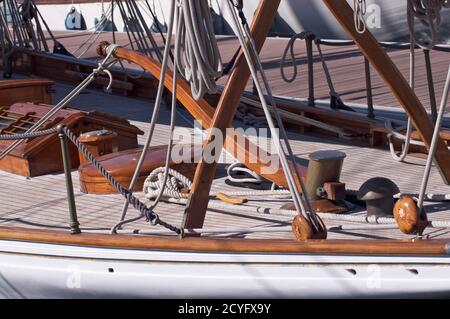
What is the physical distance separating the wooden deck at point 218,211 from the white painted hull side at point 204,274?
41cm

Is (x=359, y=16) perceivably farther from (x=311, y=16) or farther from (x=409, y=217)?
(x=311, y=16)

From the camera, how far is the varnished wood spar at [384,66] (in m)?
4.36

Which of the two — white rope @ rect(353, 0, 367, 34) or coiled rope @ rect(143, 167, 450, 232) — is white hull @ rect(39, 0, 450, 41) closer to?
coiled rope @ rect(143, 167, 450, 232)

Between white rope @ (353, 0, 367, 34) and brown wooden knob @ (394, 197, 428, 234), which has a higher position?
white rope @ (353, 0, 367, 34)

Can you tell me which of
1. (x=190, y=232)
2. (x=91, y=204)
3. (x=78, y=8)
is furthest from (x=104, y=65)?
(x=78, y=8)

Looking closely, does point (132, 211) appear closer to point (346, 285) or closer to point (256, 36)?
point (256, 36)

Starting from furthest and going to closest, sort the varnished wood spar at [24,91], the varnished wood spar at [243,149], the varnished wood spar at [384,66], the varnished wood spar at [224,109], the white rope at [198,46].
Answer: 1. the varnished wood spar at [24,91]
2. the varnished wood spar at [243,149]
3. the varnished wood spar at [384,66]
4. the varnished wood spar at [224,109]
5. the white rope at [198,46]

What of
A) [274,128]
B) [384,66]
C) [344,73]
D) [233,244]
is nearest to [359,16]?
[384,66]

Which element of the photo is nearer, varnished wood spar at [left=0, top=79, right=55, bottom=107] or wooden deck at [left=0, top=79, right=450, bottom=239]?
wooden deck at [left=0, top=79, right=450, bottom=239]

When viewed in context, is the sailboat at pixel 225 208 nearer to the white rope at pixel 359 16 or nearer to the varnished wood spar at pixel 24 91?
the white rope at pixel 359 16

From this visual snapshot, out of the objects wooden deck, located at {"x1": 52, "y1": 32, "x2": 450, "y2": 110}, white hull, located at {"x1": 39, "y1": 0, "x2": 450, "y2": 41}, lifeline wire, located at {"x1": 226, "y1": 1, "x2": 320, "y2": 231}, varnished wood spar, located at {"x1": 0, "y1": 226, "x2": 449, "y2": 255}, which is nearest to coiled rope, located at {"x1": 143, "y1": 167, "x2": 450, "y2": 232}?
lifeline wire, located at {"x1": 226, "y1": 1, "x2": 320, "y2": 231}

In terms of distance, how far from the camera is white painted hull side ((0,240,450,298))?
3.54 m

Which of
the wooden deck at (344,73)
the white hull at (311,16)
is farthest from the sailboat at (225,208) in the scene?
the white hull at (311,16)

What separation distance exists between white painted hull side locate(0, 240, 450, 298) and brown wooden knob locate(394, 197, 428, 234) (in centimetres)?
17
